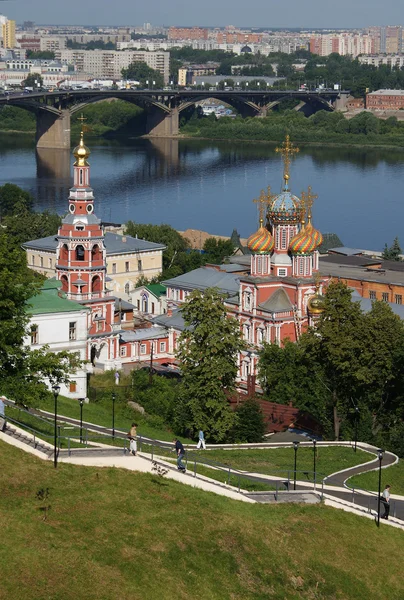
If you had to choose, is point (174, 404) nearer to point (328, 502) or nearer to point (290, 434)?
point (290, 434)

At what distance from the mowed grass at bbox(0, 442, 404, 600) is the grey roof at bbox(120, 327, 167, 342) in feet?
47.1

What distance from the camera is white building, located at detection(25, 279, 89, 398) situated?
1003 inches

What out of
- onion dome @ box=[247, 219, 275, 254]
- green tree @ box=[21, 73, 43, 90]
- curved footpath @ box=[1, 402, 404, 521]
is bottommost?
curved footpath @ box=[1, 402, 404, 521]

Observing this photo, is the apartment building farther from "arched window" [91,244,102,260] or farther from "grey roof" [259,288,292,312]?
"grey roof" [259,288,292,312]

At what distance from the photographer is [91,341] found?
2814 centimetres

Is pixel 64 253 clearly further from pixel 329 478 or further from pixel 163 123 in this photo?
pixel 163 123

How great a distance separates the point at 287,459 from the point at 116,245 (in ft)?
63.2

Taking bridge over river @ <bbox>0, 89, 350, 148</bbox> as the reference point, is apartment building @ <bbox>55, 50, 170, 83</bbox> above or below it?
above

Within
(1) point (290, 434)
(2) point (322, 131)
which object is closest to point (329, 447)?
(1) point (290, 434)

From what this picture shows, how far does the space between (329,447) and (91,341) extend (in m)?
9.03

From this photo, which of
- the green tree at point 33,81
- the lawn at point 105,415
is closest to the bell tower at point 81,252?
the lawn at point 105,415

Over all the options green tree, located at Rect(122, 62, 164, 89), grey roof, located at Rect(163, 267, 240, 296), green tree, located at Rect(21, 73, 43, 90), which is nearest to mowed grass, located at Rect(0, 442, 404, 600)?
grey roof, located at Rect(163, 267, 240, 296)

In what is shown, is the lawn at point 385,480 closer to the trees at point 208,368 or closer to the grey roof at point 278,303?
the trees at point 208,368

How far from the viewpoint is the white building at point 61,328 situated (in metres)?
25.5
